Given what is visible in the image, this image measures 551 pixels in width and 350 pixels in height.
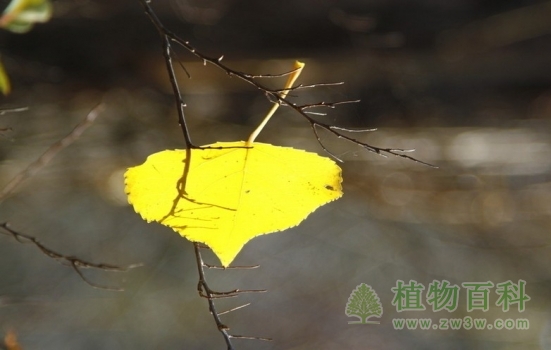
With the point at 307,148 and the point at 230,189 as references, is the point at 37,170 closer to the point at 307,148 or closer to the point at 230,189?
the point at 230,189

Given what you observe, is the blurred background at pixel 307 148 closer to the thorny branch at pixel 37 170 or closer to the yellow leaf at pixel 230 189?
the thorny branch at pixel 37 170

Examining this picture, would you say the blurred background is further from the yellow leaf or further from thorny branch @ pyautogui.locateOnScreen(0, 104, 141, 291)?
the yellow leaf

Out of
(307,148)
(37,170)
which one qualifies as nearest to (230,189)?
(37,170)

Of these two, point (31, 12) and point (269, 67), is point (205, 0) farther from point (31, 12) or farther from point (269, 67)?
point (31, 12)

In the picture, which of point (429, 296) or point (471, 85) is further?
point (471, 85)

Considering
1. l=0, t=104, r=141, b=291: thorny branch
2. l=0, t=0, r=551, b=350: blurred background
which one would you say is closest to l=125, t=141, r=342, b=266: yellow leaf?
l=0, t=104, r=141, b=291: thorny branch

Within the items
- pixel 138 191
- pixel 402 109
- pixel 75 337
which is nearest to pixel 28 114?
pixel 75 337
